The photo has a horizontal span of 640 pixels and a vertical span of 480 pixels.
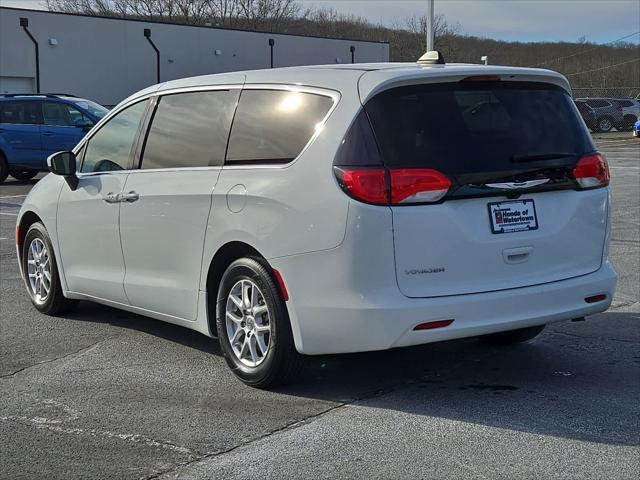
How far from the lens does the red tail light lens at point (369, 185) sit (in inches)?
192

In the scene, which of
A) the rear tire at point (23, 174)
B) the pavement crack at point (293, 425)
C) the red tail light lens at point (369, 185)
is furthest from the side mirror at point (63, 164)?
the rear tire at point (23, 174)

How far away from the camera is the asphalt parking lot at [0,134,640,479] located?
427 cm

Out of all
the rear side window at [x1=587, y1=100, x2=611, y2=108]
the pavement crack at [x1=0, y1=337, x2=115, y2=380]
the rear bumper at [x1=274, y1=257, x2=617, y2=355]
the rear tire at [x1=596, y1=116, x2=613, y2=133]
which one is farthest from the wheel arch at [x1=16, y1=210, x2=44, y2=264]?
the rear tire at [x1=596, y1=116, x2=613, y2=133]

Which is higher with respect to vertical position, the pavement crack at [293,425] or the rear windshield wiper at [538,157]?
the rear windshield wiper at [538,157]

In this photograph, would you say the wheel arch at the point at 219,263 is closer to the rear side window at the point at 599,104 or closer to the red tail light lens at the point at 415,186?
the red tail light lens at the point at 415,186

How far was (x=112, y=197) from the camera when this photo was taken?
658cm

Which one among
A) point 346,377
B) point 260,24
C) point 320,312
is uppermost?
point 260,24

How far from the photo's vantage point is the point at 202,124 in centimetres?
604

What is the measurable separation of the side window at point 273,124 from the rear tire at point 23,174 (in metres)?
17.3

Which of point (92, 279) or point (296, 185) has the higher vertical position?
point (296, 185)

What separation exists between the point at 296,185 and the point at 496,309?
1.24 meters

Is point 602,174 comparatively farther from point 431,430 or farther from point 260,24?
point 260,24

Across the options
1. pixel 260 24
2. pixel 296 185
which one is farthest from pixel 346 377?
pixel 260 24

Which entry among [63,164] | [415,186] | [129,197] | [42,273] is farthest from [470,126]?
[42,273]
